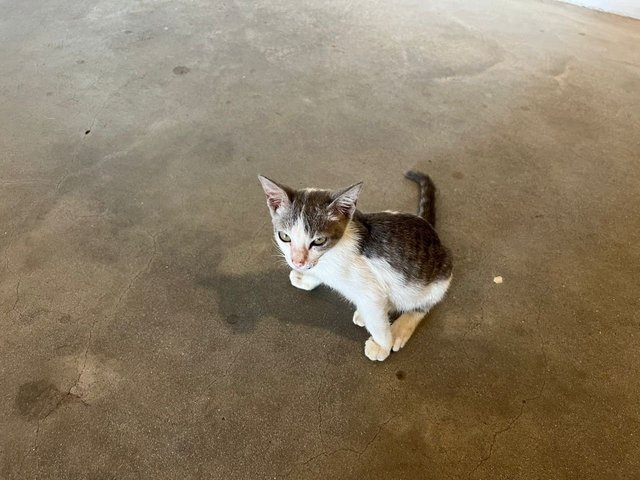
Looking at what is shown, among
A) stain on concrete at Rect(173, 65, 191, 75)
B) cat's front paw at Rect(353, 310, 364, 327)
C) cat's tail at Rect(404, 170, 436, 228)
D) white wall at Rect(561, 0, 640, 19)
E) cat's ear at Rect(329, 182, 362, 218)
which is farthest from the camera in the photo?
white wall at Rect(561, 0, 640, 19)

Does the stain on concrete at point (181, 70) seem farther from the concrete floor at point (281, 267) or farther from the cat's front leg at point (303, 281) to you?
the cat's front leg at point (303, 281)

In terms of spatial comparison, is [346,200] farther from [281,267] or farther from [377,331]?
[281,267]

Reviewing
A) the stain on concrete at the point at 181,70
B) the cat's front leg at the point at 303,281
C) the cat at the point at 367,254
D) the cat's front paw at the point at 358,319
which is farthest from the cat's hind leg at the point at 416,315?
the stain on concrete at the point at 181,70

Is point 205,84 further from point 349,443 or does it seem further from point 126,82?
point 349,443

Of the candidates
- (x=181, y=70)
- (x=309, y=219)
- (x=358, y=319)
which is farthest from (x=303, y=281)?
(x=181, y=70)

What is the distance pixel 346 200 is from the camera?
145 centimetres

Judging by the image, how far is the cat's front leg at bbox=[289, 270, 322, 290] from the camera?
6.36 feet

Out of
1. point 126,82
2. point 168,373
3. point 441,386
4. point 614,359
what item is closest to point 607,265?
point 614,359

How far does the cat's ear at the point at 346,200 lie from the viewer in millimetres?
1410

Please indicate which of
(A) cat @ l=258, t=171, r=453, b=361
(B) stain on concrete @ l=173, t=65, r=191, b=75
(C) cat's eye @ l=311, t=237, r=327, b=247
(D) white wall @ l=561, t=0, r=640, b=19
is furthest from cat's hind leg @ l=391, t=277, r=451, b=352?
(D) white wall @ l=561, t=0, r=640, b=19

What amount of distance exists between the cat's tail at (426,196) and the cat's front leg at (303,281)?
22.8 inches

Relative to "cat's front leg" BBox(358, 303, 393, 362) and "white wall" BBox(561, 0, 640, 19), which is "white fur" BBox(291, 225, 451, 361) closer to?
"cat's front leg" BBox(358, 303, 393, 362)

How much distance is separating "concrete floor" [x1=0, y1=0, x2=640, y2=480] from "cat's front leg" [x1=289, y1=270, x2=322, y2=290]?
0.14 ft

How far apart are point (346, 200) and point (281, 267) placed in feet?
2.42
